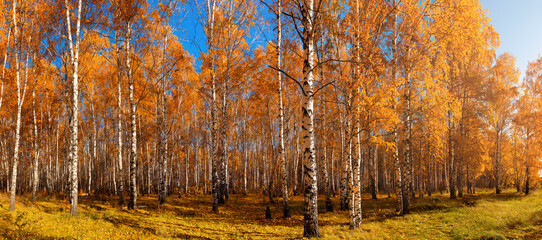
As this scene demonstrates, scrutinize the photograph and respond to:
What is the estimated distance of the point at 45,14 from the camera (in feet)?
49.0

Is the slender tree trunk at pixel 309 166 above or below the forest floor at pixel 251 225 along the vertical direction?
above

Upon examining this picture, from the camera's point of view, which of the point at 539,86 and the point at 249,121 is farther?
the point at 249,121

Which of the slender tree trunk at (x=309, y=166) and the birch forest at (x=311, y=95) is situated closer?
the slender tree trunk at (x=309, y=166)

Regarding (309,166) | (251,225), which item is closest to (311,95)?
(309,166)

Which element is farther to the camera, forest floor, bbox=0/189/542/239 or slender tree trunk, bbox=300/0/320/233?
forest floor, bbox=0/189/542/239

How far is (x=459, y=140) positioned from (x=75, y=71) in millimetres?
24429

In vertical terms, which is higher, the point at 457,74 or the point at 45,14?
the point at 45,14

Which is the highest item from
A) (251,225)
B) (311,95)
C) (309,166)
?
(311,95)

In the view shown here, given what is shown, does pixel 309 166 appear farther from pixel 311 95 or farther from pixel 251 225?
pixel 251 225

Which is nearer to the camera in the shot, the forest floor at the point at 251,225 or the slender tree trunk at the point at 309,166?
the slender tree trunk at the point at 309,166

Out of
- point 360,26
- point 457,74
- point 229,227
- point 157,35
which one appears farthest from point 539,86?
point 157,35

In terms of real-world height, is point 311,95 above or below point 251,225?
above

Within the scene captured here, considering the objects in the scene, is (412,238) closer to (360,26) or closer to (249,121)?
(360,26)

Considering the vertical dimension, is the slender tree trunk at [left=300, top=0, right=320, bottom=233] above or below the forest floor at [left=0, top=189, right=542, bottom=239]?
above
